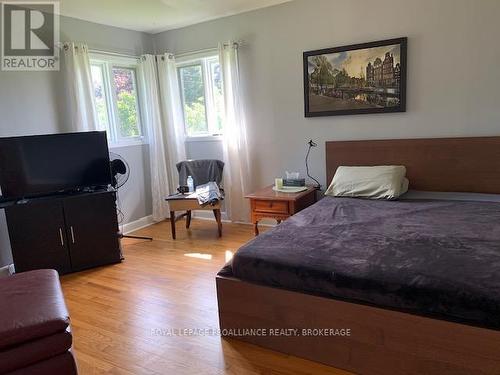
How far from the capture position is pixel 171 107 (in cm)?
464

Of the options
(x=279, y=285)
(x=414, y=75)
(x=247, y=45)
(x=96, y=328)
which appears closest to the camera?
(x=279, y=285)

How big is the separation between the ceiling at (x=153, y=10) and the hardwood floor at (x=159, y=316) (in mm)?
2471

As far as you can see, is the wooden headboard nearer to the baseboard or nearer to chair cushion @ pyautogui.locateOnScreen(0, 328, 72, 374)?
the baseboard

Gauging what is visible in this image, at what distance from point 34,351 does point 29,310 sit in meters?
0.20

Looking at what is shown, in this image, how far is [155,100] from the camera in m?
4.62

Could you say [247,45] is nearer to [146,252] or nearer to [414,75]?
[414,75]

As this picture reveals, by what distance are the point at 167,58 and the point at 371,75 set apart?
8.13 feet

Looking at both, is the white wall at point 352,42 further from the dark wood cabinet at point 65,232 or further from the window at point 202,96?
the dark wood cabinet at point 65,232

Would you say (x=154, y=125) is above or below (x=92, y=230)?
above

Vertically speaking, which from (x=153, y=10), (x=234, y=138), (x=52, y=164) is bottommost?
(x=52, y=164)

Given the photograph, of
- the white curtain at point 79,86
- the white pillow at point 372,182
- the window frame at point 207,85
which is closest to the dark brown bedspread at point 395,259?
the white pillow at point 372,182

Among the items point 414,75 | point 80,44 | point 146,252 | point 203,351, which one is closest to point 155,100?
point 80,44

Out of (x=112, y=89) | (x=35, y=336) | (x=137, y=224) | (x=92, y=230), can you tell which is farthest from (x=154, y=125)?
(x=35, y=336)

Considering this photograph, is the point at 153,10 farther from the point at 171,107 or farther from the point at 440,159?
the point at 440,159
